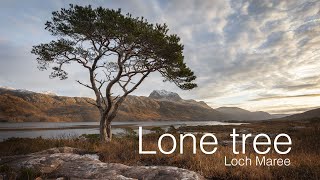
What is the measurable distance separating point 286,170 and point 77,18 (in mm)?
15122

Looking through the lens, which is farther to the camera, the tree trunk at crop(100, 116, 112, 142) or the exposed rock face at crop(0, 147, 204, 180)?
the tree trunk at crop(100, 116, 112, 142)

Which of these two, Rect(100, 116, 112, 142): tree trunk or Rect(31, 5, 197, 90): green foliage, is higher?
Rect(31, 5, 197, 90): green foliage

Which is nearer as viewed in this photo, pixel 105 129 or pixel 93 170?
pixel 93 170

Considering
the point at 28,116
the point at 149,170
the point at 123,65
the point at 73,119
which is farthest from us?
the point at 73,119

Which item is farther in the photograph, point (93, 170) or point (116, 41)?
point (116, 41)

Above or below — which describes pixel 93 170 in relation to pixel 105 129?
below

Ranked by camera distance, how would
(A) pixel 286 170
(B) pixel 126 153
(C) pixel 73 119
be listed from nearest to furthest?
1. (A) pixel 286 170
2. (B) pixel 126 153
3. (C) pixel 73 119

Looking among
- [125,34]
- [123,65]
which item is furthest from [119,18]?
[123,65]

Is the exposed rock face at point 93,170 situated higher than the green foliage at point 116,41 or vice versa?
the green foliage at point 116,41

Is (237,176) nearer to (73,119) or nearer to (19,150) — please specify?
(19,150)

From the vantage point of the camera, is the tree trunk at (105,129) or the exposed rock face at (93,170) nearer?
the exposed rock face at (93,170)

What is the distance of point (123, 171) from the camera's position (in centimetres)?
715

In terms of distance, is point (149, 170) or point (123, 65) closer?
point (149, 170)

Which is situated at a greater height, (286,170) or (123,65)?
(123,65)
